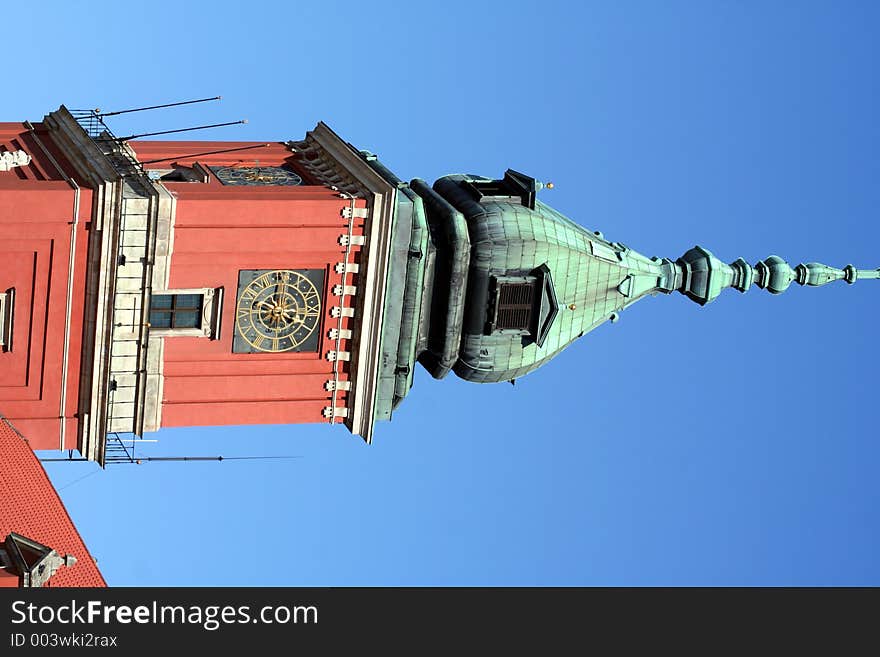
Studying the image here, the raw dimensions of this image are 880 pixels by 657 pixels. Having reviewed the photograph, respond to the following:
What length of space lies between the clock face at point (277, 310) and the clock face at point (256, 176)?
3.00 m

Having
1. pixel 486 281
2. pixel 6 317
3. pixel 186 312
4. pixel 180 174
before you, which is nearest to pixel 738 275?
pixel 486 281

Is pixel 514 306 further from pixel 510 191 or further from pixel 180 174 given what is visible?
pixel 180 174

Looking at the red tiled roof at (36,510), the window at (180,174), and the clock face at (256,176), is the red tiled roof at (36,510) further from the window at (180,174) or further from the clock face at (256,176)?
the clock face at (256,176)

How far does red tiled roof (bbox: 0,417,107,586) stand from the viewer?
44625mm

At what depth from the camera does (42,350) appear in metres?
48.2

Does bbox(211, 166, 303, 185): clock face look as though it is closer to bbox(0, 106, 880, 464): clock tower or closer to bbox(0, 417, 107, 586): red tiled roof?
bbox(0, 106, 880, 464): clock tower

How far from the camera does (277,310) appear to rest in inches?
1971

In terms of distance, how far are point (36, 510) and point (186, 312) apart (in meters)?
6.66

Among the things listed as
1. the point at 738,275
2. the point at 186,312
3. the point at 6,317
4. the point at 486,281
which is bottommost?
the point at 6,317

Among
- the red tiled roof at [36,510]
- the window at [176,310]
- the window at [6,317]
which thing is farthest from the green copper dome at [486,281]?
the window at [6,317]

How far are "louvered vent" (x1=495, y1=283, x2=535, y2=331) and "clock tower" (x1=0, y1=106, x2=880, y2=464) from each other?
51 mm

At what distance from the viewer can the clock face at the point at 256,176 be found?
51.1 meters

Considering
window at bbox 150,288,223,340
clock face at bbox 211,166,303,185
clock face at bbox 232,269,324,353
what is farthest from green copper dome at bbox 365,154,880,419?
window at bbox 150,288,223,340

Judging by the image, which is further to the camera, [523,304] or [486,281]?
[523,304]
